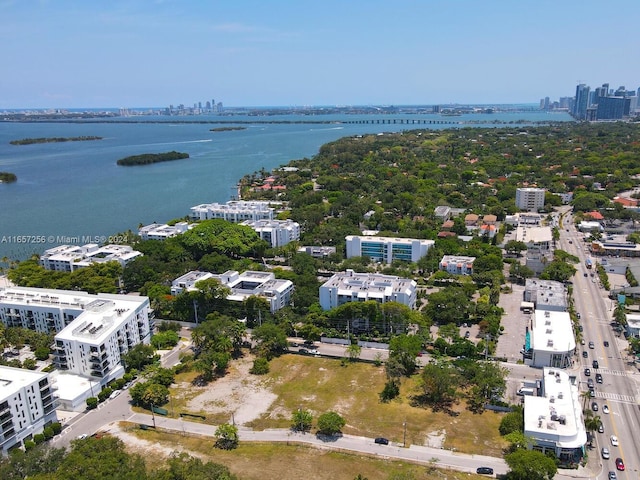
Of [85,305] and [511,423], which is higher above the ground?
[85,305]

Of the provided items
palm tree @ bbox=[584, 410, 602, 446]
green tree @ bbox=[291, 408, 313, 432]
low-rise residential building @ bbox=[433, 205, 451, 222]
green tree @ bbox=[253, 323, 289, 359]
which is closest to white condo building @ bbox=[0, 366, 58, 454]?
green tree @ bbox=[253, 323, 289, 359]

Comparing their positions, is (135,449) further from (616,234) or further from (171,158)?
(171,158)

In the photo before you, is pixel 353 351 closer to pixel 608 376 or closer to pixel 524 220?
pixel 608 376

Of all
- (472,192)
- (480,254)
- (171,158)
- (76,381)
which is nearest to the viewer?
(76,381)

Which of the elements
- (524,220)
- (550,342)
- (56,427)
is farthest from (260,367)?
(524,220)

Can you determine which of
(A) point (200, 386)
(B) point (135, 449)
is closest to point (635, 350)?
(A) point (200, 386)

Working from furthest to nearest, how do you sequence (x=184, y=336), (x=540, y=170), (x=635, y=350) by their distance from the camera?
(x=540, y=170)
(x=184, y=336)
(x=635, y=350)

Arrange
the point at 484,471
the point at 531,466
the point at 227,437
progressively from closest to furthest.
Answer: the point at 531,466 < the point at 484,471 < the point at 227,437
